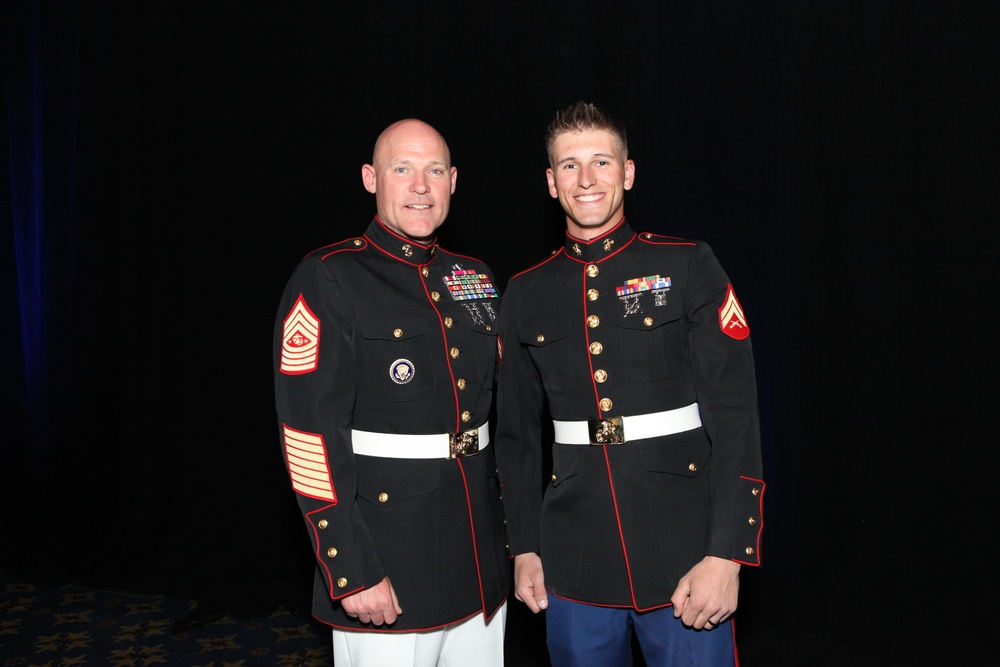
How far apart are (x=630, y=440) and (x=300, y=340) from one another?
0.77m

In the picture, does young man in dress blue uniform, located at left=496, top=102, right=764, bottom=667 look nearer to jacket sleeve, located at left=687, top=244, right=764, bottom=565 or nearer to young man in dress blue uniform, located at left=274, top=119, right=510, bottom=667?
jacket sleeve, located at left=687, top=244, right=764, bottom=565

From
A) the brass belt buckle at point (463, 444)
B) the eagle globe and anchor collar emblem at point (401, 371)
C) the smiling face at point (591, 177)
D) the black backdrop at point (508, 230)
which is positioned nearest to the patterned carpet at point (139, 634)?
the black backdrop at point (508, 230)

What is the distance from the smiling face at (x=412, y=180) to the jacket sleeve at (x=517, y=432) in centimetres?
30

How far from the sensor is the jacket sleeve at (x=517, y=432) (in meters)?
2.06

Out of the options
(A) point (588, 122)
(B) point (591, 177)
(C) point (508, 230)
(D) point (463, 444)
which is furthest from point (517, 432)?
(C) point (508, 230)

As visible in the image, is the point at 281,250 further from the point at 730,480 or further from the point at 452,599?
the point at 730,480

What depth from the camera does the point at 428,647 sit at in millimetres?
1902

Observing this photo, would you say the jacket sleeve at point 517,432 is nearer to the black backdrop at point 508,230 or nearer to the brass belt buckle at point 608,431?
the brass belt buckle at point 608,431

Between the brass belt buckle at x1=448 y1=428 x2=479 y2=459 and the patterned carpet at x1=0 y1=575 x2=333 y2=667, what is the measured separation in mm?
1709

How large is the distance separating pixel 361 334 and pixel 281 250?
7.01 feet

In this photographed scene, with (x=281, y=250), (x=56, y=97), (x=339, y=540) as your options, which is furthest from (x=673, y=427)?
(x=56, y=97)

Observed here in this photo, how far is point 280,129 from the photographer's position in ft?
12.7

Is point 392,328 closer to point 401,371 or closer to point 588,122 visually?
point 401,371

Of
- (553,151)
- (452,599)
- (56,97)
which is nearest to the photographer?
(452,599)
